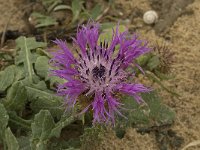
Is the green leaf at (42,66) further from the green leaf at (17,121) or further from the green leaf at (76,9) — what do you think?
the green leaf at (76,9)

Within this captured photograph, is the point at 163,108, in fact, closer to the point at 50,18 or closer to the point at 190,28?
the point at 190,28

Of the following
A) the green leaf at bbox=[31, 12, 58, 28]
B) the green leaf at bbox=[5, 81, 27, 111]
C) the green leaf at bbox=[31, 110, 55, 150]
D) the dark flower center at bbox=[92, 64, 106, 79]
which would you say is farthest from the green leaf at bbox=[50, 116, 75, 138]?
the green leaf at bbox=[31, 12, 58, 28]

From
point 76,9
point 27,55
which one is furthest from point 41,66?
point 76,9

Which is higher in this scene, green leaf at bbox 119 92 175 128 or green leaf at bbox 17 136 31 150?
green leaf at bbox 119 92 175 128

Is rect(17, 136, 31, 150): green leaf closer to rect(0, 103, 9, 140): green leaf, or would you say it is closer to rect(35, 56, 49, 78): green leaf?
rect(0, 103, 9, 140): green leaf

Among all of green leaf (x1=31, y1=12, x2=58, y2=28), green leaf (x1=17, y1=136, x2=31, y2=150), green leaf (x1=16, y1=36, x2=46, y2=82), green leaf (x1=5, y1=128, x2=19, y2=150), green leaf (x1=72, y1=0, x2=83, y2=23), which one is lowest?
green leaf (x1=17, y1=136, x2=31, y2=150)

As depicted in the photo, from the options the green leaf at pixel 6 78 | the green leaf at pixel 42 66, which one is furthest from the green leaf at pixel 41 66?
the green leaf at pixel 6 78

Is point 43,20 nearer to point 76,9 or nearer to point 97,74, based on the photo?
point 76,9

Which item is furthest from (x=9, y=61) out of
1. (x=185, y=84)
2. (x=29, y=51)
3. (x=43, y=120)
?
(x=185, y=84)
